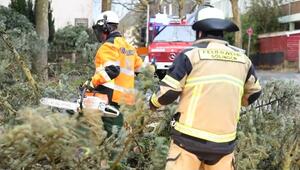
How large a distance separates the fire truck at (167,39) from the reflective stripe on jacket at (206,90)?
15.9 metres

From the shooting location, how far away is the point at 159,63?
2028cm

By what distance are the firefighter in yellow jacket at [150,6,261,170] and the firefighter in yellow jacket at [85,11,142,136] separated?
1.77m

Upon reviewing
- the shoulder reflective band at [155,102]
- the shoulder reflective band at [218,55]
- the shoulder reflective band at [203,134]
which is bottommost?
the shoulder reflective band at [203,134]

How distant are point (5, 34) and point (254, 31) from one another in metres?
40.1

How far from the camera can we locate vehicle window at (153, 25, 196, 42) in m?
21.4

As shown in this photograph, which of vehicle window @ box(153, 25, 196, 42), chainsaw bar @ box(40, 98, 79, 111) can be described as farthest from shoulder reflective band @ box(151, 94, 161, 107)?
vehicle window @ box(153, 25, 196, 42)

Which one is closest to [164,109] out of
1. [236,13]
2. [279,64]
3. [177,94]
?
[177,94]

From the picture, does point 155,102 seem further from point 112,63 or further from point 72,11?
point 72,11

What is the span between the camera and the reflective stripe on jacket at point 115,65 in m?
5.70

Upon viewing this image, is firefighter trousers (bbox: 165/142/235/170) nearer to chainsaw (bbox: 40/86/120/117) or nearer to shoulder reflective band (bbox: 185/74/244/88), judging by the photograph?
shoulder reflective band (bbox: 185/74/244/88)

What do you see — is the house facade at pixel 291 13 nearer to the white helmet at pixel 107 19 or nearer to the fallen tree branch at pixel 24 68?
the white helmet at pixel 107 19

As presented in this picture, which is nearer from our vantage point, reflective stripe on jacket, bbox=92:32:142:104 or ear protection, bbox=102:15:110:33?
reflective stripe on jacket, bbox=92:32:142:104

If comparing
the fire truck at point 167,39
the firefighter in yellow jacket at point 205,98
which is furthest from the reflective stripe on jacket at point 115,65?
the fire truck at point 167,39

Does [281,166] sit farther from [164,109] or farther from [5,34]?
[5,34]
